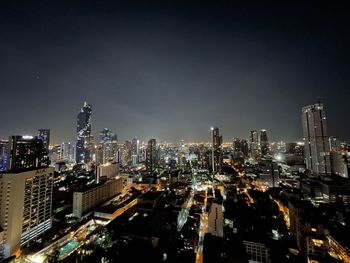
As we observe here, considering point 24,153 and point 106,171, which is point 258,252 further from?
point 106,171

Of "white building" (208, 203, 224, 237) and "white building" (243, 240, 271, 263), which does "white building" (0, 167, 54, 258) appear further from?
"white building" (243, 240, 271, 263)

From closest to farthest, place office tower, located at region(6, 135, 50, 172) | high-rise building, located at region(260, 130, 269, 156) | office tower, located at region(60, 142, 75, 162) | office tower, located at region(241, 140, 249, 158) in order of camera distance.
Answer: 1. office tower, located at region(6, 135, 50, 172)
2. high-rise building, located at region(260, 130, 269, 156)
3. office tower, located at region(60, 142, 75, 162)
4. office tower, located at region(241, 140, 249, 158)

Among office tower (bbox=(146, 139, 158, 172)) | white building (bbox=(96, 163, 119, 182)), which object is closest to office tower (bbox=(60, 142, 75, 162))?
office tower (bbox=(146, 139, 158, 172))

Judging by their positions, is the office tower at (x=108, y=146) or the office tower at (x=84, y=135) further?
the office tower at (x=84, y=135)

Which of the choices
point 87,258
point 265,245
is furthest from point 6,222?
point 265,245

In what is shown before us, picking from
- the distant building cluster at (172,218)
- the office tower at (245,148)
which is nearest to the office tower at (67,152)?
the distant building cluster at (172,218)

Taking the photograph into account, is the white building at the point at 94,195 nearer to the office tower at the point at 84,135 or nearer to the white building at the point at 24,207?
the white building at the point at 24,207

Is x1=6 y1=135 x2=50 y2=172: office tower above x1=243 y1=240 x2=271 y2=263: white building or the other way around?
above
